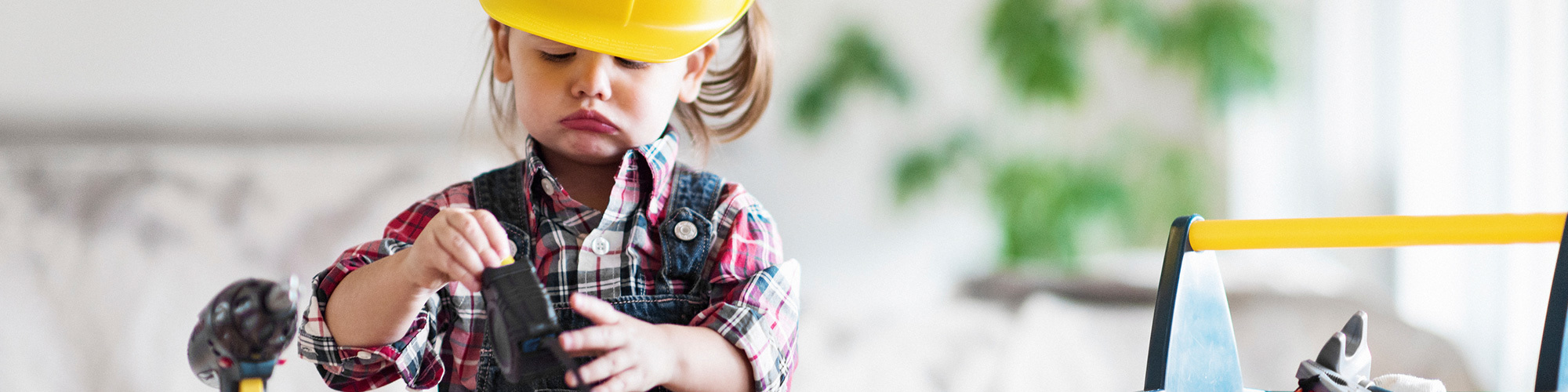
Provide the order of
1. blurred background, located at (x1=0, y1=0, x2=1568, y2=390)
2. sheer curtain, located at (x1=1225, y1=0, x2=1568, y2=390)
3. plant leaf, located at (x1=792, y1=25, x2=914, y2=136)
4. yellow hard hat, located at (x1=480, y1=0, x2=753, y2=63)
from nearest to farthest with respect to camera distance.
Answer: yellow hard hat, located at (x1=480, y1=0, x2=753, y2=63)
blurred background, located at (x1=0, y1=0, x2=1568, y2=390)
sheer curtain, located at (x1=1225, y1=0, x2=1568, y2=390)
plant leaf, located at (x1=792, y1=25, x2=914, y2=136)

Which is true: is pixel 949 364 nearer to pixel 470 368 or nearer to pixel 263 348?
pixel 470 368

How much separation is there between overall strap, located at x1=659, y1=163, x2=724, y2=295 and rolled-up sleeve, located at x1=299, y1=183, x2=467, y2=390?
0.14 metres

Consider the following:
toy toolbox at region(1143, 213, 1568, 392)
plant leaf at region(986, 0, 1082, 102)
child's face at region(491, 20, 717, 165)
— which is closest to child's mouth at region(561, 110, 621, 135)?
child's face at region(491, 20, 717, 165)

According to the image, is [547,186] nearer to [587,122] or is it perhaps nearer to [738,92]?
[587,122]

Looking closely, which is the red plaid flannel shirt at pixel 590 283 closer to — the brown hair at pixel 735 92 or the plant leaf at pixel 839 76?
the brown hair at pixel 735 92

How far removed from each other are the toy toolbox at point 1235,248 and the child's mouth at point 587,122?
33 cm

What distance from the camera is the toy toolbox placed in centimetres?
46

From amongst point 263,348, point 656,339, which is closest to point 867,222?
point 656,339

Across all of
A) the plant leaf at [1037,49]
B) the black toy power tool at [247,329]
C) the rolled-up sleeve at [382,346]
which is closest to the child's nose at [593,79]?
the rolled-up sleeve at [382,346]

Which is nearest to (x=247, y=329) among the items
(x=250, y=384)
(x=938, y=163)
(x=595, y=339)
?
(x=250, y=384)

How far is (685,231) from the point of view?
64 cm

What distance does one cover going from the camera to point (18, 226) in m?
1.04

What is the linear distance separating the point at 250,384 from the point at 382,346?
0.65 feet

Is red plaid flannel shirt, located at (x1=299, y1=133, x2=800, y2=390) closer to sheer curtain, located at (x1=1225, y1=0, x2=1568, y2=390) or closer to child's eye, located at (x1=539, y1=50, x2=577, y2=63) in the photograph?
child's eye, located at (x1=539, y1=50, x2=577, y2=63)
